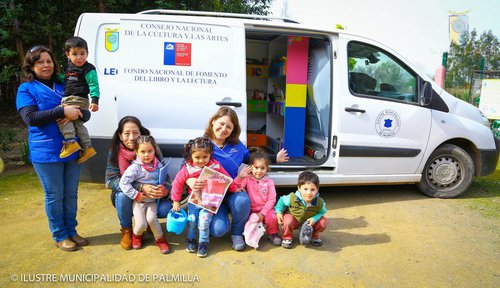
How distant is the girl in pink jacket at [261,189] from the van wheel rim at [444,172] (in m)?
2.39

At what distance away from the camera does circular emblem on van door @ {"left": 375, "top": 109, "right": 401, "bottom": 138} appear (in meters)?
3.88

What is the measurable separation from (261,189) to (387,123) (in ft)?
5.89

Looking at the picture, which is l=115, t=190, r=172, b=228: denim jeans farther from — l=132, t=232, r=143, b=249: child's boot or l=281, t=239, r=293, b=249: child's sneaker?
l=281, t=239, r=293, b=249: child's sneaker

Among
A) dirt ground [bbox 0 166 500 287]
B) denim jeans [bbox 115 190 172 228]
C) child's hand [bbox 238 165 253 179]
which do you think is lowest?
dirt ground [bbox 0 166 500 287]

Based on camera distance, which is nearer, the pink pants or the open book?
the open book

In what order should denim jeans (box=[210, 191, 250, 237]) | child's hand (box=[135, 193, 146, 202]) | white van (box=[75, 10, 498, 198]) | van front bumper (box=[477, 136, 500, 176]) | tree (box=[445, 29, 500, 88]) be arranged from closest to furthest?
child's hand (box=[135, 193, 146, 202]) < denim jeans (box=[210, 191, 250, 237]) < white van (box=[75, 10, 498, 198]) < van front bumper (box=[477, 136, 500, 176]) < tree (box=[445, 29, 500, 88])

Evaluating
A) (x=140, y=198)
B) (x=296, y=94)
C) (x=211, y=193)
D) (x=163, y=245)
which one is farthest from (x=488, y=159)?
(x=140, y=198)

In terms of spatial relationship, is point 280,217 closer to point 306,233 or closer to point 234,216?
point 306,233

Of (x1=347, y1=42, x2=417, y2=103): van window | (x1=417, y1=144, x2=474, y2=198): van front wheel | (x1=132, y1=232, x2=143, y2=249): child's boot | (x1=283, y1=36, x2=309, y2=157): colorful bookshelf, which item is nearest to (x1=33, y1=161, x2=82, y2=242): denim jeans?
(x1=132, y1=232, x2=143, y2=249): child's boot

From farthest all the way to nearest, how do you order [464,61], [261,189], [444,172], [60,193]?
[464,61] → [444,172] → [261,189] → [60,193]

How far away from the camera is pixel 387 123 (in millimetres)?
3896

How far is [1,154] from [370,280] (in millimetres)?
6677

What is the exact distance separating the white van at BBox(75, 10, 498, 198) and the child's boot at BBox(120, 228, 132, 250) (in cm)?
79

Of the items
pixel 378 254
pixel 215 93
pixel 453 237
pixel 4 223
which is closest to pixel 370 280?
pixel 378 254
